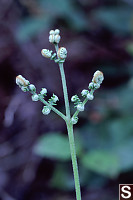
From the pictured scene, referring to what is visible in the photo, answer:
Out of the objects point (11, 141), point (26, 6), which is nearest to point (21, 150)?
point (11, 141)

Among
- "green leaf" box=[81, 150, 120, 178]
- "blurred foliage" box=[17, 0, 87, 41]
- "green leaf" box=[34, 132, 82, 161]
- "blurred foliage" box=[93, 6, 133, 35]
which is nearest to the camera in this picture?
"green leaf" box=[81, 150, 120, 178]

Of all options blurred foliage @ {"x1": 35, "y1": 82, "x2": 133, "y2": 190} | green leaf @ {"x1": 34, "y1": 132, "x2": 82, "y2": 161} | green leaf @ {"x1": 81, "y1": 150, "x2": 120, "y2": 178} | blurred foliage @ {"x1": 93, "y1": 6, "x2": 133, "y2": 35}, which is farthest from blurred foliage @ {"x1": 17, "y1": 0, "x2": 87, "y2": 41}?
green leaf @ {"x1": 81, "y1": 150, "x2": 120, "y2": 178}

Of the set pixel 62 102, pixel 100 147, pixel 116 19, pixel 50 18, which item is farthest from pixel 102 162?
pixel 50 18

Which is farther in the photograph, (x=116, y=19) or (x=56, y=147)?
(x=116, y=19)

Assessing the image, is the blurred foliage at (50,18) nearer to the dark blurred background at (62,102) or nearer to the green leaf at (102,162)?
the dark blurred background at (62,102)

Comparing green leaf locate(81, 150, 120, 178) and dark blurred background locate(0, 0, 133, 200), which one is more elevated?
dark blurred background locate(0, 0, 133, 200)

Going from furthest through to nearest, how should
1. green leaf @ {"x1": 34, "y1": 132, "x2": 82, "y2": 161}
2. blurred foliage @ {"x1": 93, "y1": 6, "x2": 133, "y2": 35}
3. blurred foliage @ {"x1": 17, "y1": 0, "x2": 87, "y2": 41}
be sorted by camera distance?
blurred foliage @ {"x1": 93, "y1": 6, "x2": 133, "y2": 35}
blurred foliage @ {"x1": 17, "y1": 0, "x2": 87, "y2": 41}
green leaf @ {"x1": 34, "y1": 132, "x2": 82, "y2": 161}

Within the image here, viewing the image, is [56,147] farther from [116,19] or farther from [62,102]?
[116,19]

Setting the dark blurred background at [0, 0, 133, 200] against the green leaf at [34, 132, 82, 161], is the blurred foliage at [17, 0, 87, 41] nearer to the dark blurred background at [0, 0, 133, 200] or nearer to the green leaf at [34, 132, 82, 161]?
the dark blurred background at [0, 0, 133, 200]
